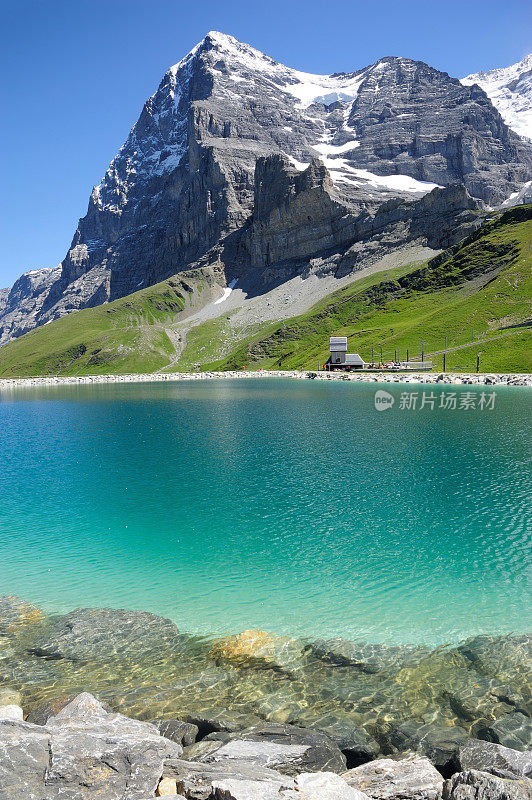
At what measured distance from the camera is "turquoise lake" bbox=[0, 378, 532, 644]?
816 inches

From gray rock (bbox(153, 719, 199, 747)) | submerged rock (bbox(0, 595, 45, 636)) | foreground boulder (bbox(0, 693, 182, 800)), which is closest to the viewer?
foreground boulder (bbox(0, 693, 182, 800))

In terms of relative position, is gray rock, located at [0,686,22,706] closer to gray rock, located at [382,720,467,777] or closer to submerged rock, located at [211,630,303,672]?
submerged rock, located at [211,630,303,672]

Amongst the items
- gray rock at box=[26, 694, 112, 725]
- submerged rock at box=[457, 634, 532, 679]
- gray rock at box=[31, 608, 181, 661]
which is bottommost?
gray rock at box=[31, 608, 181, 661]

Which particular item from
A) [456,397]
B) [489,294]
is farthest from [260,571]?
[489,294]

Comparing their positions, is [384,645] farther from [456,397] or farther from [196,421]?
[456,397]

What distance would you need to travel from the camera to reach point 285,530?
29.4 metres

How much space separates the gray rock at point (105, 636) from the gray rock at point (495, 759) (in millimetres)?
10611

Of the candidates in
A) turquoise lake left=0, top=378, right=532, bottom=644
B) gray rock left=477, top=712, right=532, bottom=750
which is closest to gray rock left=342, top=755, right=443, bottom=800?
gray rock left=477, top=712, right=532, bottom=750

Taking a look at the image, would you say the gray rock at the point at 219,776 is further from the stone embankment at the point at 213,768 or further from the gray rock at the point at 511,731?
the gray rock at the point at 511,731

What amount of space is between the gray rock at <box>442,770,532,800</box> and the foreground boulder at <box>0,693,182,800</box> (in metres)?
6.45

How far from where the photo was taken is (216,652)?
17.7m

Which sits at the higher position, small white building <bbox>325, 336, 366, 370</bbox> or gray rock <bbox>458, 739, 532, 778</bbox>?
small white building <bbox>325, 336, 366, 370</bbox>

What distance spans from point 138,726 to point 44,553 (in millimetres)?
17866

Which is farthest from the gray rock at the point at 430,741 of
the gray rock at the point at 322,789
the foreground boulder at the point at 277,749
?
the gray rock at the point at 322,789
